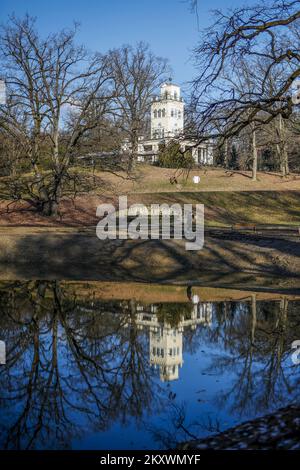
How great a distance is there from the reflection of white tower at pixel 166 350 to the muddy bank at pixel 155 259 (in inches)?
295

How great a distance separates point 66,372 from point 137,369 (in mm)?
1341

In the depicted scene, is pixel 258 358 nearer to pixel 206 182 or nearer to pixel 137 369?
pixel 137 369

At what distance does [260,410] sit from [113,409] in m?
2.25

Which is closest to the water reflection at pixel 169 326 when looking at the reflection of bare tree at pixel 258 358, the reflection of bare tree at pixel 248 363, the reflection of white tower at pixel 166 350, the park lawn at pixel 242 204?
the reflection of white tower at pixel 166 350

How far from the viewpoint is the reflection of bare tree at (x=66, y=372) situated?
793 cm

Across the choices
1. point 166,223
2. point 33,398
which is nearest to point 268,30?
point 33,398

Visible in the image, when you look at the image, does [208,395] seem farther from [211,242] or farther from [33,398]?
[211,242]

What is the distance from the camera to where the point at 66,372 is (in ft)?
33.5

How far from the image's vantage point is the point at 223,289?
63.5ft

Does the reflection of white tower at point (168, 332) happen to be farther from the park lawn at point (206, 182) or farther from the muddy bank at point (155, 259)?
the park lawn at point (206, 182)

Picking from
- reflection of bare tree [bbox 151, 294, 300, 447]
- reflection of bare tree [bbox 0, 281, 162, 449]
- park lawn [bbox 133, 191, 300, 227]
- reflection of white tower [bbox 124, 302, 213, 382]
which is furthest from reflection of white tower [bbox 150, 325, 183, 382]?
park lawn [bbox 133, 191, 300, 227]

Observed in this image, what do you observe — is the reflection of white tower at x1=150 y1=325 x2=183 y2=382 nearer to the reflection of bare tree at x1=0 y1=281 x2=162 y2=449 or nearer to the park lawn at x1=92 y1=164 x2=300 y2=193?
the reflection of bare tree at x1=0 y1=281 x2=162 y2=449

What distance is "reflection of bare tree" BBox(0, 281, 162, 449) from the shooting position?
7.93m

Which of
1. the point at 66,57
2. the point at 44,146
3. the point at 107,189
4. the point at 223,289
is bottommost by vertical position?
the point at 223,289
